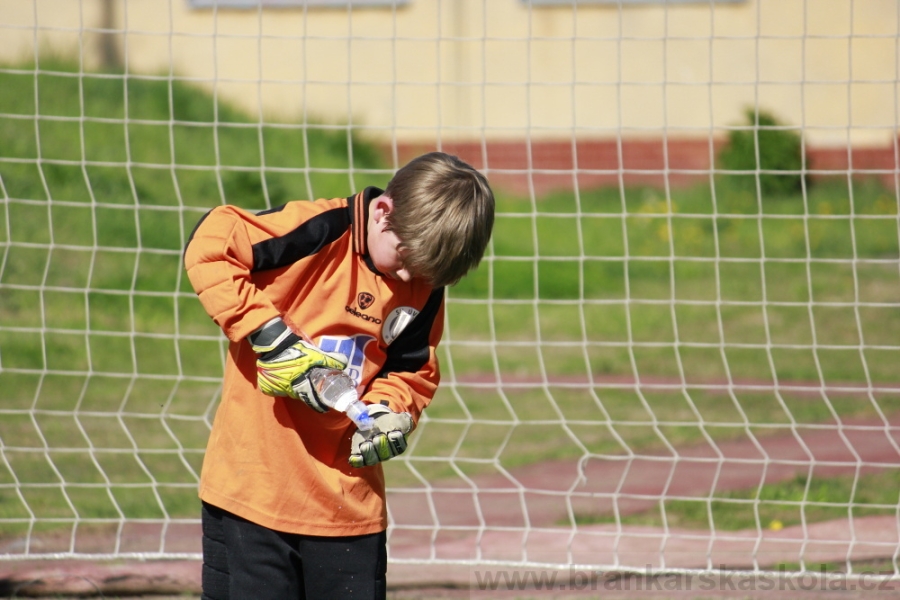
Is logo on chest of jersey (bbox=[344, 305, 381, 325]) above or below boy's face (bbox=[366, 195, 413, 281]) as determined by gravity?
below

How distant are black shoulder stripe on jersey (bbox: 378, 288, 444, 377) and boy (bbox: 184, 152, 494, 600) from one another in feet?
0.04

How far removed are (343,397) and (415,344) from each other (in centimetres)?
29

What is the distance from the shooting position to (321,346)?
2195 millimetres

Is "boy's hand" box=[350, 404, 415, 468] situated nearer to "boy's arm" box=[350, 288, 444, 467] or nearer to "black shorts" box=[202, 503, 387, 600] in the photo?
"boy's arm" box=[350, 288, 444, 467]

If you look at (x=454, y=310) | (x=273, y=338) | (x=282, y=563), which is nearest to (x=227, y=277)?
(x=273, y=338)

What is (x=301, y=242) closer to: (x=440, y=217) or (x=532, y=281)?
(x=440, y=217)

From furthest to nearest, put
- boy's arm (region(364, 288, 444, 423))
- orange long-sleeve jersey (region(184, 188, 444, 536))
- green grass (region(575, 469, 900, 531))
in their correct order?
green grass (region(575, 469, 900, 531))
boy's arm (region(364, 288, 444, 423))
orange long-sleeve jersey (region(184, 188, 444, 536))

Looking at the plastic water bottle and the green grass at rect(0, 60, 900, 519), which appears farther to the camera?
the green grass at rect(0, 60, 900, 519)

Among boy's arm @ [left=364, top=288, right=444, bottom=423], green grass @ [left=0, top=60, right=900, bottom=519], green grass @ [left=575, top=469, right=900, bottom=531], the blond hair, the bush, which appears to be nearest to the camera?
the blond hair

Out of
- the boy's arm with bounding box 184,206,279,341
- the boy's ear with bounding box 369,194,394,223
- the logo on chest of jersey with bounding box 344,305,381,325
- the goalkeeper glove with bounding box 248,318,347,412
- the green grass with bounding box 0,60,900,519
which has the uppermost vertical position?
the boy's ear with bounding box 369,194,394,223

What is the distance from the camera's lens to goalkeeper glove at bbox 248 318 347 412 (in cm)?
202

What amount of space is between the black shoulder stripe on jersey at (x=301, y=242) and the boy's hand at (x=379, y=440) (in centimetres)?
37

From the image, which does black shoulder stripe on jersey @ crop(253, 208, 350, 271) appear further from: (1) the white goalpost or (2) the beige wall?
(2) the beige wall

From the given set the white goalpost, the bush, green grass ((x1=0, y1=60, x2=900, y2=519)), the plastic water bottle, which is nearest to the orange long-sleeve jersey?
the plastic water bottle
